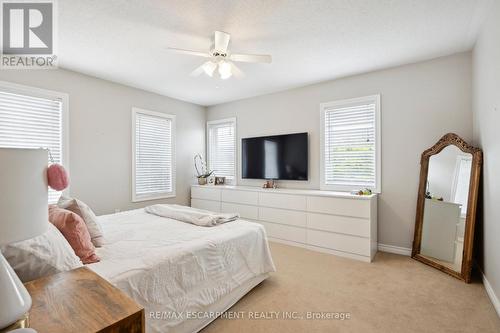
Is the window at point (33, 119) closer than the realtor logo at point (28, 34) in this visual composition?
No

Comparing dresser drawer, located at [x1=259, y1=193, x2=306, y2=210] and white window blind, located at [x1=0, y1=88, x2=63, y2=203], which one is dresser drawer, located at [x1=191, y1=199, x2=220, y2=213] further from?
white window blind, located at [x1=0, y1=88, x2=63, y2=203]

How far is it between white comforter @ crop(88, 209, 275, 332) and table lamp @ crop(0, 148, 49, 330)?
0.63 m

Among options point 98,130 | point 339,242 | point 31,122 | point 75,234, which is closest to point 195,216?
point 75,234

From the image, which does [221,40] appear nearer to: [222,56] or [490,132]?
[222,56]

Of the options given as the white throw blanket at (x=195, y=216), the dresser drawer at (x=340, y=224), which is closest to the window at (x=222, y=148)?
the dresser drawer at (x=340, y=224)

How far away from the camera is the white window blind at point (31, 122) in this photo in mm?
2844

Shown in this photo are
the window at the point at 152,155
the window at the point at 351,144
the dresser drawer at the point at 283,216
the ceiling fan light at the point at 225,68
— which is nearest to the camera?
the ceiling fan light at the point at 225,68

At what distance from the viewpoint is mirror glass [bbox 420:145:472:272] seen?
2.64m

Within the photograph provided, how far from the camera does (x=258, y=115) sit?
466 cm

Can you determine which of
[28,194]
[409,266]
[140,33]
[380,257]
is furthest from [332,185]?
[28,194]

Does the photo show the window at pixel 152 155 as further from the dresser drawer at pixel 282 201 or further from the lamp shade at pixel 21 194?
the lamp shade at pixel 21 194

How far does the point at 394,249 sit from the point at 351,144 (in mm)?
1592

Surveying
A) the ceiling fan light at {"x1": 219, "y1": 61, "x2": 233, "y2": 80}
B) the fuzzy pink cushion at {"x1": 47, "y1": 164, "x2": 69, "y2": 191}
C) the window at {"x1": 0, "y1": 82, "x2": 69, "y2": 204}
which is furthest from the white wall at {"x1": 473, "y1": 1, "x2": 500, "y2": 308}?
the window at {"x1": 0, "y1": 82, "x2": 69, "y2": 204}

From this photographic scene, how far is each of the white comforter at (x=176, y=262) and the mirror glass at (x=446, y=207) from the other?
81.2 inches
